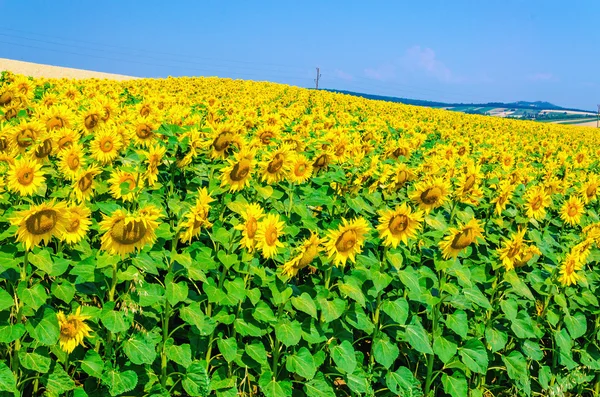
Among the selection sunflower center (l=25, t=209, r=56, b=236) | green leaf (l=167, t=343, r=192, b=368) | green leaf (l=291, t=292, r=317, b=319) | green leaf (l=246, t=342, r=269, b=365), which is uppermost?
sunflower center (l=25, t=209, r=56, b=236)

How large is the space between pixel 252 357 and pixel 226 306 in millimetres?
369

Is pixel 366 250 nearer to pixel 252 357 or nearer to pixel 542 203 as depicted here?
pixel 252 357

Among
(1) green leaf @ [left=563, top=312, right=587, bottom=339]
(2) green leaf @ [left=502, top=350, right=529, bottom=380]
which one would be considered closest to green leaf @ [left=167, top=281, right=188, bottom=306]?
(2) green leaf @ [left=502, top=350, right=529, bottom=380]

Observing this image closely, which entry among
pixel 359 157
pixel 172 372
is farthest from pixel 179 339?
pixel 359 157

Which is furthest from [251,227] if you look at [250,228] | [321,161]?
[321,161]

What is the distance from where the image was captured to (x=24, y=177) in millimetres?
3301

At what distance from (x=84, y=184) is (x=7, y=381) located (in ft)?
4.47

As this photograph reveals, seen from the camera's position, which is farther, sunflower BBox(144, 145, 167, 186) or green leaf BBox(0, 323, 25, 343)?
sunflower BBox(144, 145, 167, 186)

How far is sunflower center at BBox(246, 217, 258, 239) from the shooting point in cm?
320

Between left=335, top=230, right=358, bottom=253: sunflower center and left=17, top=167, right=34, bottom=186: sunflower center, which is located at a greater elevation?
left=17, top=167, right=34, bottom=186: sunflower center

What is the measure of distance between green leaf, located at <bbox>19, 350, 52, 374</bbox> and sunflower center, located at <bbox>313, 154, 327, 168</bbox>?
2859 mm

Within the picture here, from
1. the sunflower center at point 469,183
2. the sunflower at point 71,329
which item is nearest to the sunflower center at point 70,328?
the sunflower at point 71,329

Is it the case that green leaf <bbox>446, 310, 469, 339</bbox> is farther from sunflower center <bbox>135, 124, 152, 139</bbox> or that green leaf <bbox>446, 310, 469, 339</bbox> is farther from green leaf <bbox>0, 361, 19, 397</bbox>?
sunflower center <bbox>135, 124, 152, 139</bbox>

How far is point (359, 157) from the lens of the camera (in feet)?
16.4
